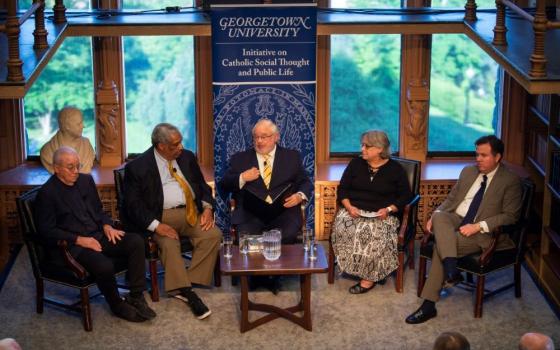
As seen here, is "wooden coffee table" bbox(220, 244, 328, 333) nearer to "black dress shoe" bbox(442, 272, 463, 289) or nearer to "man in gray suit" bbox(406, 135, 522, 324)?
"man in gray suit" bbox(406, 135, 522, 324)

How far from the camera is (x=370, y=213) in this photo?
766 centimetres

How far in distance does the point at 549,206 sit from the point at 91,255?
3.55m

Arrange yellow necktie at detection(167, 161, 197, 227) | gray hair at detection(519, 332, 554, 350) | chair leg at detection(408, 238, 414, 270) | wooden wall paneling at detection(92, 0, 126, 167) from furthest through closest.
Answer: wooden wall paneling at detection(92, 0, 126, 167), chair leg at detection(408, 238, 414, 270), yellow necktie at detection(167, 161, 197, 227), gray hair at detection(519, 332, 554, 350)

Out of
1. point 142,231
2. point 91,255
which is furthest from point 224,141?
point 91,255

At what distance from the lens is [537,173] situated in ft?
28.8

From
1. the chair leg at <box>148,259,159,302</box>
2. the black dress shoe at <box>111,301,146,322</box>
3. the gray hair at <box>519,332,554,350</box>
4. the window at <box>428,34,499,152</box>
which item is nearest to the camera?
the gray hair at <box>519,332,554,350</box>

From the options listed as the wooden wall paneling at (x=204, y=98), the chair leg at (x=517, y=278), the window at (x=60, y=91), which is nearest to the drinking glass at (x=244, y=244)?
the chair leg at (x=517, y=278)

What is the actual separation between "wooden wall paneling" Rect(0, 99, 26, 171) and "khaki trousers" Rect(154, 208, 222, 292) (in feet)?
7.45

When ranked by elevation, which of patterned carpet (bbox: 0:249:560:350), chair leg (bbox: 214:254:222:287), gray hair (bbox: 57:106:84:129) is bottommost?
patterned carpet (bbox: 0:249:560:350)

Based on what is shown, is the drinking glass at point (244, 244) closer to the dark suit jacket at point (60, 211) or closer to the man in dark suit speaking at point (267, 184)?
the man in dark suit speaking at point (267, 184)

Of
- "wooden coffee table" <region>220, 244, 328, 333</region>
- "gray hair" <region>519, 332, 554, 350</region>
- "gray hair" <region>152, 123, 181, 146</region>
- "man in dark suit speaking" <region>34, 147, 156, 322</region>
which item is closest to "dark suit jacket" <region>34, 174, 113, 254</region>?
"man in dark suit speaking" <region>34, 147, 156, 322</region>

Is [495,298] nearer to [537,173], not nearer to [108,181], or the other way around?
[537,173]

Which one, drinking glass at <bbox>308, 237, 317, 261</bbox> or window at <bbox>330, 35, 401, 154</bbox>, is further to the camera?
window at <bbox>330, 35, 401, 154</bbox>

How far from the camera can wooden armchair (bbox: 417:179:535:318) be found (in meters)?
7.07
